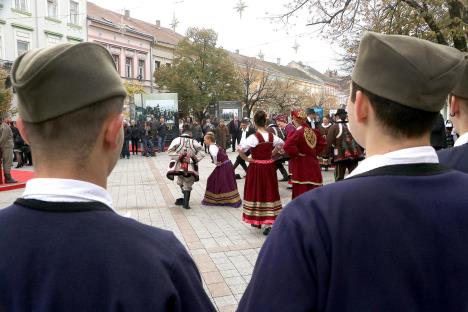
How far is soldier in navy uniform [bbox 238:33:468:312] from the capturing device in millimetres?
1312

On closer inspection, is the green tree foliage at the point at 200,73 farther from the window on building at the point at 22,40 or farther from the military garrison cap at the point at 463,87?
the military garrison cap at the point at 463,87

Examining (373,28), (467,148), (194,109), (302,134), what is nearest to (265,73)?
(194,109)

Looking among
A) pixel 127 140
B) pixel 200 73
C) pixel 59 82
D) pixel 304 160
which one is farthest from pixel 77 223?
pixel 200 73

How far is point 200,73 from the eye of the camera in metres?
38.8

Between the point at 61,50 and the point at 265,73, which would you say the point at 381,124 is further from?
the point at 265,73

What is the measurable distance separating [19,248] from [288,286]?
74 centimetres

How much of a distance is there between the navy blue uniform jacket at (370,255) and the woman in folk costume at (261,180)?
18.7 ft

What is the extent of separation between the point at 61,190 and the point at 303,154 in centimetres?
623

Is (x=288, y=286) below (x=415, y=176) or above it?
below

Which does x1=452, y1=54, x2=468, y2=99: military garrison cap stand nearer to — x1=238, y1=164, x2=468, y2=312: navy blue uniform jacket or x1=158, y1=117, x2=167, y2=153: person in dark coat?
x1=238, y1=164, x2=468, y2=312: navy blue uniform jacket

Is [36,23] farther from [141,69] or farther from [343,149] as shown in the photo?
[343,149]

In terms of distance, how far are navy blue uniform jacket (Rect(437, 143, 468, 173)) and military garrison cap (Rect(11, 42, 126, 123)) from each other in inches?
83.9

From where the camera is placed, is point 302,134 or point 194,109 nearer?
point 302,134

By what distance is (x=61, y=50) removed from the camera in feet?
4.26
